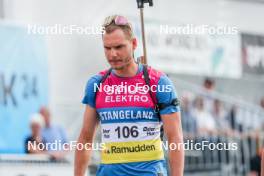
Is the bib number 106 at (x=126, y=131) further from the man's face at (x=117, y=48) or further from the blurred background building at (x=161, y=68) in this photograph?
the blurred background building at (x=161, y=68)

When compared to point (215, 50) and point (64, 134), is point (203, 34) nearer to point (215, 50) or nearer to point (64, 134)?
point (215, 50)

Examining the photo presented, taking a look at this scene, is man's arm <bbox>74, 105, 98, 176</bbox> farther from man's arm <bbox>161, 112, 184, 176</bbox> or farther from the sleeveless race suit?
man's arm <bbox>161, 112, 184, 176</bbox>

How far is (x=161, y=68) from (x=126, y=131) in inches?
417

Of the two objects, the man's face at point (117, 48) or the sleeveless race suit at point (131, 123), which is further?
the sleeveless race suit at point (131, 123)

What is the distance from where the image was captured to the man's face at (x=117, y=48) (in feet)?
27.7

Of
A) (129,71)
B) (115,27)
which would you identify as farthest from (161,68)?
(115,27)

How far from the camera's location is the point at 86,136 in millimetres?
8797

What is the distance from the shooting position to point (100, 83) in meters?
8.70

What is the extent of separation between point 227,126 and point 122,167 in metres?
11.2

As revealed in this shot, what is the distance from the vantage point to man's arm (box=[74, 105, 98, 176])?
876cm

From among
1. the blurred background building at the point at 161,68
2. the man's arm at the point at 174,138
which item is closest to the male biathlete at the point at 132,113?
the man's arm at the point at 174,138

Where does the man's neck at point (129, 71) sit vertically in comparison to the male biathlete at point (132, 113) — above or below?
above

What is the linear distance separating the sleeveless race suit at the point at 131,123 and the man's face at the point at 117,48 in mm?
207

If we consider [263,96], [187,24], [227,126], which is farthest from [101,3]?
[263,96]
